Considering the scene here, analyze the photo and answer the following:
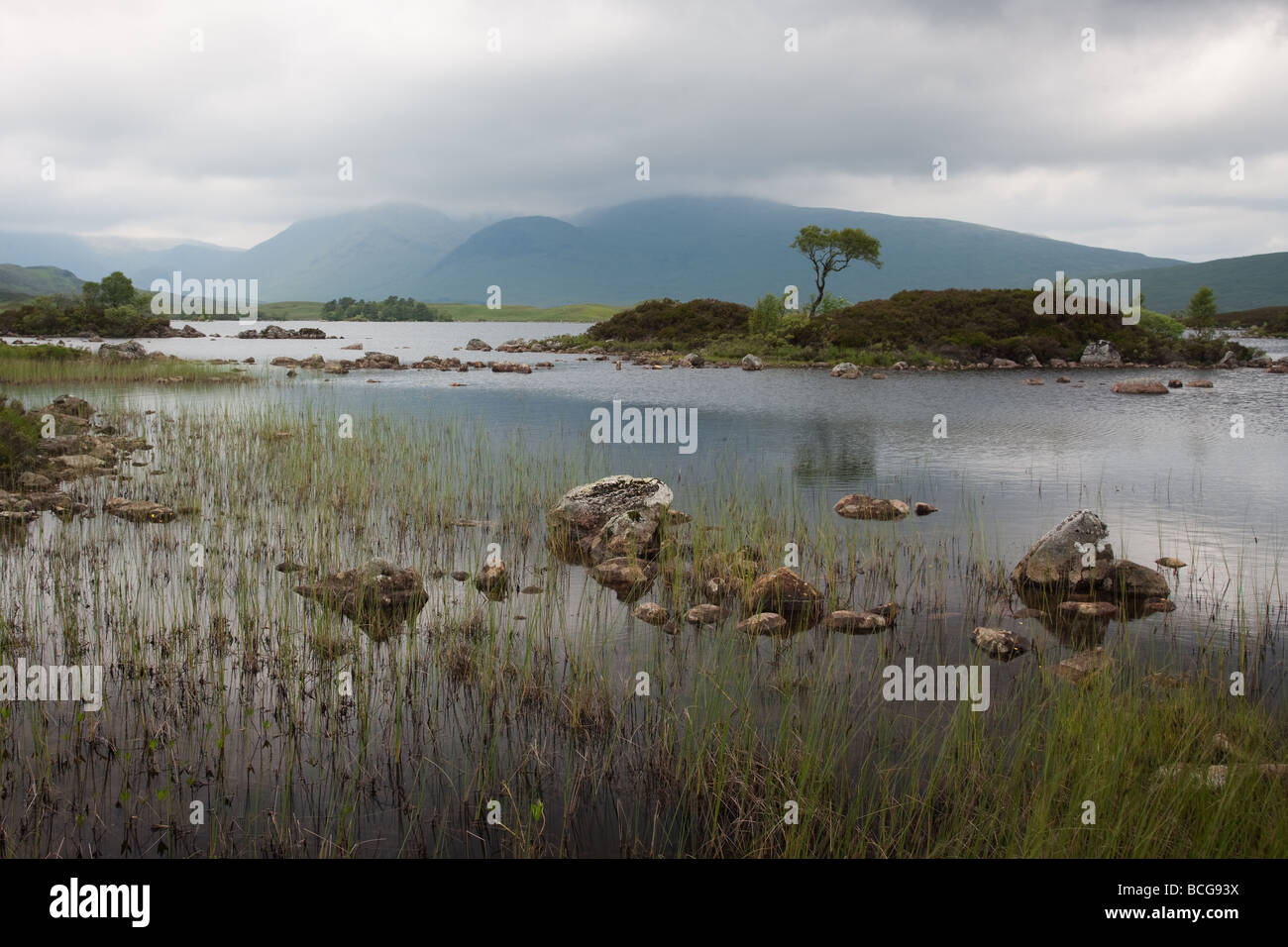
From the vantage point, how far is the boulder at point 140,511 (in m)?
12.2

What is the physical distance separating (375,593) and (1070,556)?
26.5 feet

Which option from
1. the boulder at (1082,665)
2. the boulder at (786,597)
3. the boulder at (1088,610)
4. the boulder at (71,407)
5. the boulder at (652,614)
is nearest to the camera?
the boulder at (1082,665)

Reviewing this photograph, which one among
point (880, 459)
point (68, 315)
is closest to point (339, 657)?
point (880, 459)

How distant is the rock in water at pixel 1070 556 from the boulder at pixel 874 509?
132 inches

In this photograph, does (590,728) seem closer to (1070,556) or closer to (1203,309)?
(1070,556)

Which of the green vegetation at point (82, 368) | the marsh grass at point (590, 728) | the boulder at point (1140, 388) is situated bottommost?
the marsh grass at point (590, 728)

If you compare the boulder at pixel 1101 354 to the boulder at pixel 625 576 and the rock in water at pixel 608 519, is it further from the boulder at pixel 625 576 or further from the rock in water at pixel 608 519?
the boulder at pixel 625 576

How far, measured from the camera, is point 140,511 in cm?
1230

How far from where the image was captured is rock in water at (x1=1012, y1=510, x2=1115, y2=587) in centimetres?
975

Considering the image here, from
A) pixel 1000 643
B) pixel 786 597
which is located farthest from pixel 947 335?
pixel 1000 643

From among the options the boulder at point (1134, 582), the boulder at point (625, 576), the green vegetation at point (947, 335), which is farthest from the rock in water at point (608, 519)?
the green vegetation at point (947, 335)

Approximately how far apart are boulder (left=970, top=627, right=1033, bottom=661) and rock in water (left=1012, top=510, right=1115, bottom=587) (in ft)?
6.92
